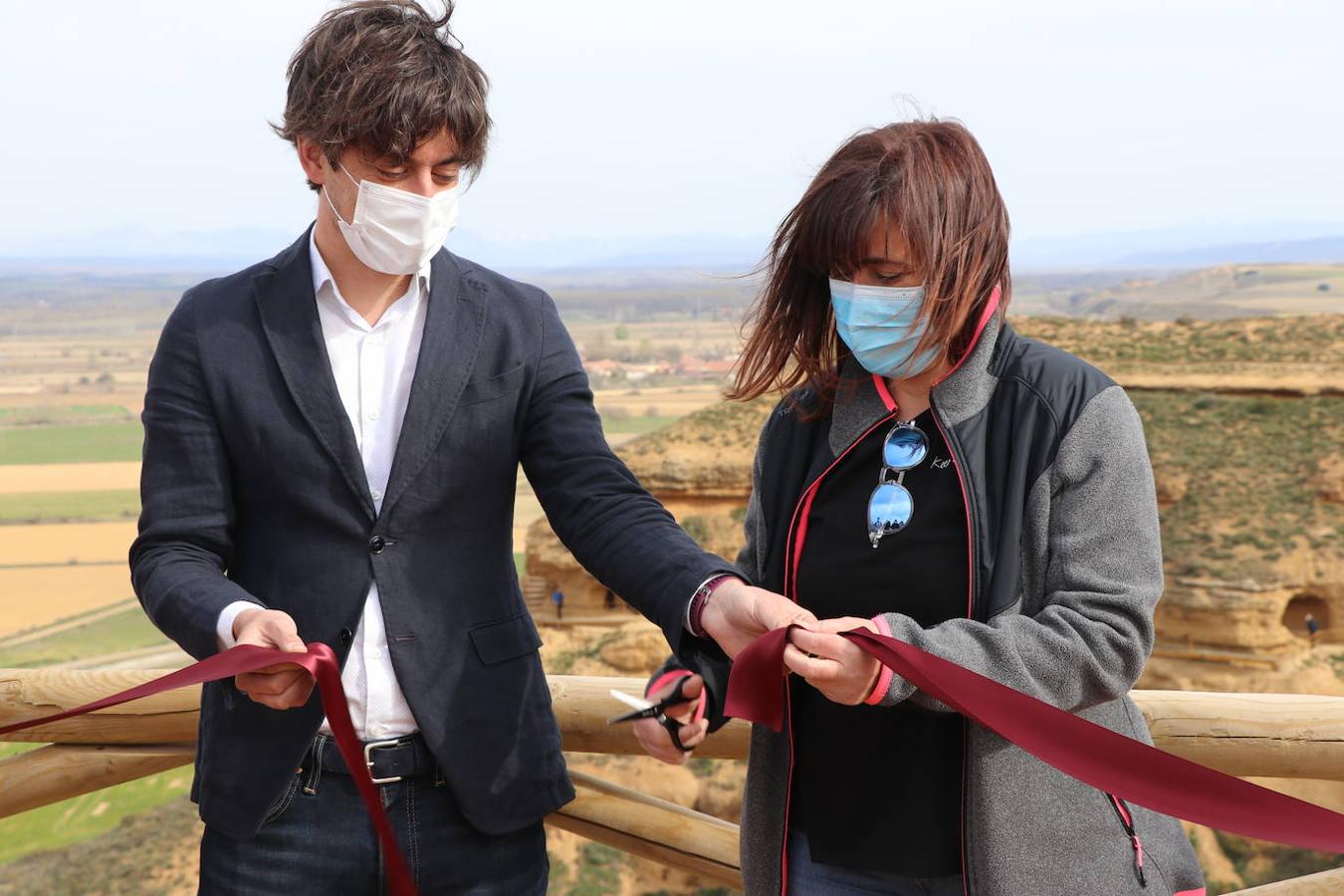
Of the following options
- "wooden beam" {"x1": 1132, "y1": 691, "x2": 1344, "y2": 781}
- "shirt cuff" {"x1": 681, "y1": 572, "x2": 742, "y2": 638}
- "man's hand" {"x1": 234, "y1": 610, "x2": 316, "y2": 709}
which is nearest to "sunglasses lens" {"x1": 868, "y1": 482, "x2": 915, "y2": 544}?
"shirt cuff" {"x1": 681, "y1": 572, "x2": 742, "y2": 638}

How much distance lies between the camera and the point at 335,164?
2268 millimetres

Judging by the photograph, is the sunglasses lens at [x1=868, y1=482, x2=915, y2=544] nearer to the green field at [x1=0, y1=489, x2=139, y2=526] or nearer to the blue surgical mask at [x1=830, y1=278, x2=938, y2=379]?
the blue surgical mask at [x1=830, y1=278, x2=938, y2=379]

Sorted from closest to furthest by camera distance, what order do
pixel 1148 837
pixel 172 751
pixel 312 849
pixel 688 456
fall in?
pixel 1148 837
pixel 312 849
pixel 172 751
pixel 688 456

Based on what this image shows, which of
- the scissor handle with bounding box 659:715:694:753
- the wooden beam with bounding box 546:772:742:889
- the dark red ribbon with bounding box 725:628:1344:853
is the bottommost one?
the wooden beam with bounding box 546:772:742:889

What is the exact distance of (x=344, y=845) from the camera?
216cm

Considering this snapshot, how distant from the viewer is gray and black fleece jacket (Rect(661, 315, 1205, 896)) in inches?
76.4

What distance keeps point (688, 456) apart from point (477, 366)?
99.6ft

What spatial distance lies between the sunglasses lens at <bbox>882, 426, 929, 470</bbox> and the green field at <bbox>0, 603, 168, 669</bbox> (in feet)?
195

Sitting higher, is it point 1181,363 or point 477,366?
point 477,366

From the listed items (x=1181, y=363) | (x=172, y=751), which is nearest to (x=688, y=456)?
(x=1181, y=363)

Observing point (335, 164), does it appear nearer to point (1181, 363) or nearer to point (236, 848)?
point (236, 848)

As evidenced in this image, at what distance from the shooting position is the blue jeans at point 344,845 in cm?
217

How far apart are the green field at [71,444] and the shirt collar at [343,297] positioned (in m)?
92.7

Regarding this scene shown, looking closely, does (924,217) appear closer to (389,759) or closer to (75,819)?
(389,759)
